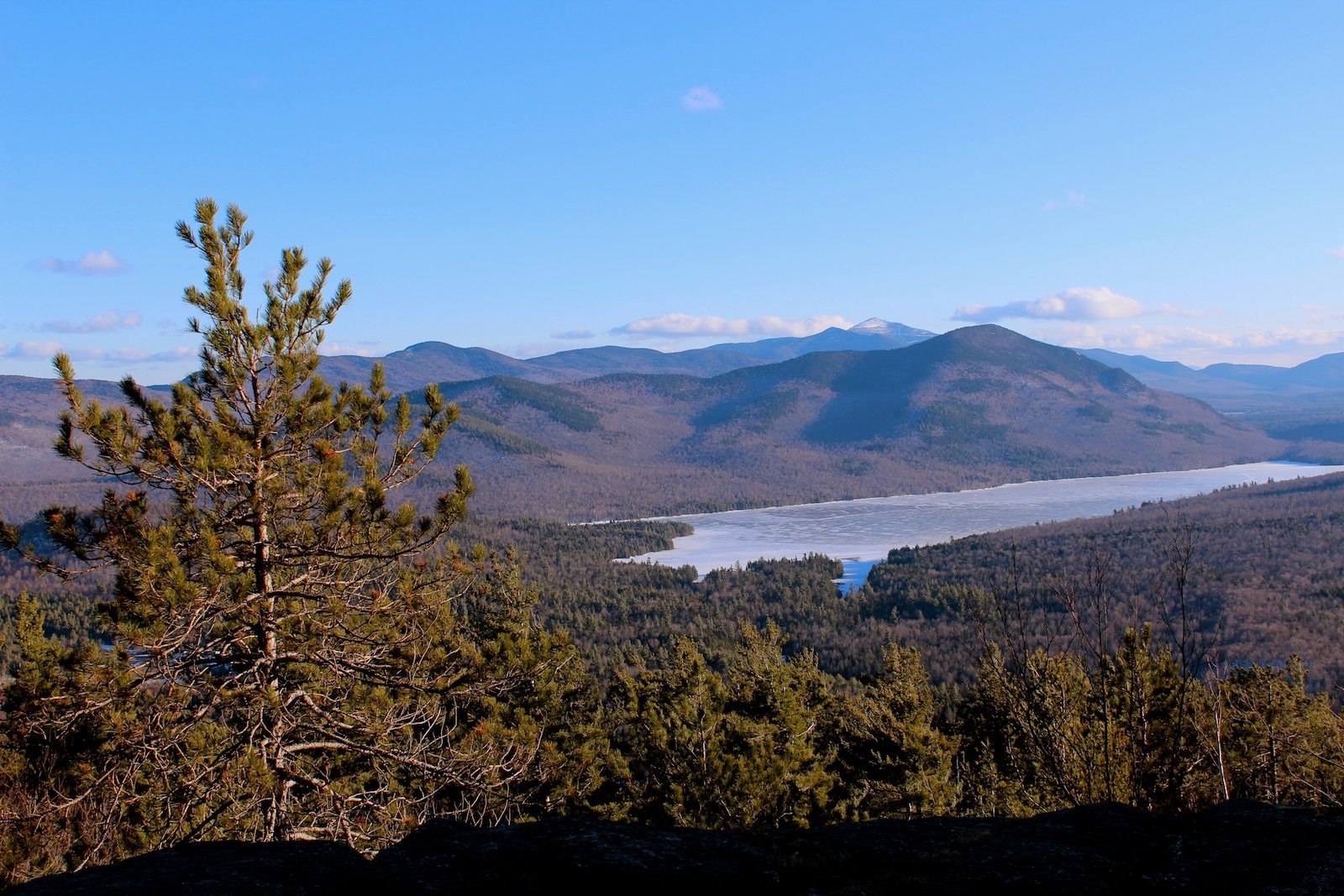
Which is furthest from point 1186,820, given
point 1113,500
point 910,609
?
point 1113,500

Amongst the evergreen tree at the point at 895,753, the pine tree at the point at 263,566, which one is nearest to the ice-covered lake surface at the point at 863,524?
the evergreen tree at the point at 895,753

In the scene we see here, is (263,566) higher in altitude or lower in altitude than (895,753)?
higher

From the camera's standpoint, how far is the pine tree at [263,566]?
875cm

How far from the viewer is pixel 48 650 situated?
9.84 meters

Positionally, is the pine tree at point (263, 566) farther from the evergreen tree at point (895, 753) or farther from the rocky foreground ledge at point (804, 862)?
the evergreen tree at point (895, 753)

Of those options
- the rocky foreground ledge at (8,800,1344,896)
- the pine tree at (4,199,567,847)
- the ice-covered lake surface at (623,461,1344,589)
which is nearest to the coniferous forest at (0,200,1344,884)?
the pine tree at (4,199,567,847)

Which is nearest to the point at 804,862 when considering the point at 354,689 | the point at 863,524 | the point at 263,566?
the point at 263,566

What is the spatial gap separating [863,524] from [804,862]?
16495 cm

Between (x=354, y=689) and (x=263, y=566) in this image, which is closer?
(x=263, y=566)

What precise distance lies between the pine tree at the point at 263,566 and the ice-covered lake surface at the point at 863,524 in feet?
316

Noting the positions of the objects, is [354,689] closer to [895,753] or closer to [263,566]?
[263,566]

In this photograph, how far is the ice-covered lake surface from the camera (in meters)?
128

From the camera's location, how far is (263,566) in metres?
9.77

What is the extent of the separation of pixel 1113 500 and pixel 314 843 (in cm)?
19835
